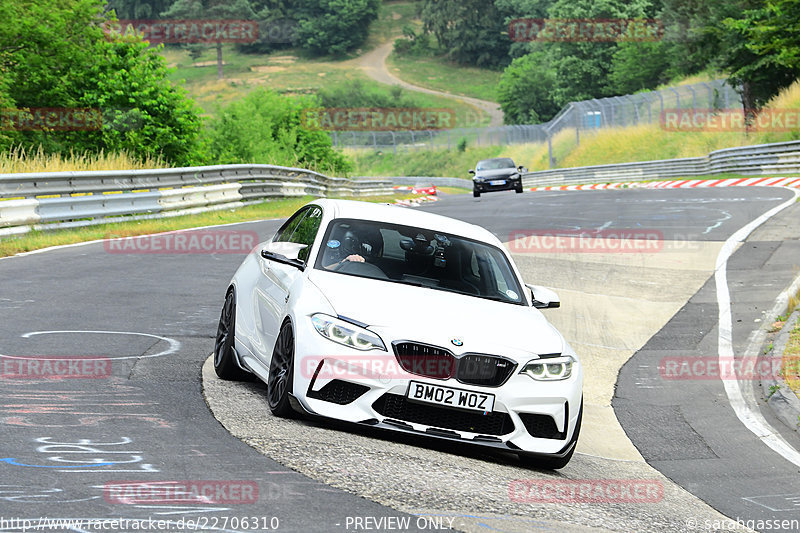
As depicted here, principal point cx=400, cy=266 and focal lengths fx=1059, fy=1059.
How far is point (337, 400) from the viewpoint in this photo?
261 inches

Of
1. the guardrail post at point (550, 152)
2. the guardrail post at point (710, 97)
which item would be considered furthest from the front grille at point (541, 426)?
the guardrail post at point (550, 152)

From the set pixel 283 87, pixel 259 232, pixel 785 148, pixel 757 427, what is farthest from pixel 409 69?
pixel 757 427

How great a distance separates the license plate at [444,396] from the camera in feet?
21.4

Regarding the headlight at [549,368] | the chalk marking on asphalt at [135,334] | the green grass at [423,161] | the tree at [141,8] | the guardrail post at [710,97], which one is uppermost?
the tree at [141,8]

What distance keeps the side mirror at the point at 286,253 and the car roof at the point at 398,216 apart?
0.54m

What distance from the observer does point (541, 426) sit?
6891 millimetres

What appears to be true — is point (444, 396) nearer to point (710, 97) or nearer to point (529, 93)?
point (710, 97)

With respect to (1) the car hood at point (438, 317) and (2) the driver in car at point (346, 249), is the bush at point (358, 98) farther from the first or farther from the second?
(1) the car hood at point (438, 317)

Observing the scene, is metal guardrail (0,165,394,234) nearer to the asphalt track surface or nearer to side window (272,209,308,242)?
the asphalt track surface

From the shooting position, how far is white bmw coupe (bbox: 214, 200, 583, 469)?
21.6 ft

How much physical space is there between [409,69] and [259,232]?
147258mm

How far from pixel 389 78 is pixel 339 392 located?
15550 cm

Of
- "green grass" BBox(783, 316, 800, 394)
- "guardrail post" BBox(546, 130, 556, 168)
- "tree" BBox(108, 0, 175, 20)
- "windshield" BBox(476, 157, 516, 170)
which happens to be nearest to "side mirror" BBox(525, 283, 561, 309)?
"green grass" BBox(783, 316, 800, 394)

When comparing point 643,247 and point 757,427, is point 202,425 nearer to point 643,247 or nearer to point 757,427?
point 757,427
